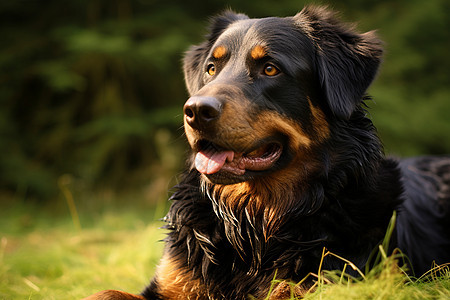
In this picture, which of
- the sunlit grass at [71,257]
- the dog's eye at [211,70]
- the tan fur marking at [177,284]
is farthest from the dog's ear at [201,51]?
the tan fur marking at [177,284]

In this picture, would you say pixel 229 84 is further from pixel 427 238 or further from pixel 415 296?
pixel 427 238

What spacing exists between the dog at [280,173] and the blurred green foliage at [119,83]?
14.6 feet

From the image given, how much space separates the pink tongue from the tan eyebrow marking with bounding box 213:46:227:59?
0.66 m

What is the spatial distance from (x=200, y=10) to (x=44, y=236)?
15.4ft

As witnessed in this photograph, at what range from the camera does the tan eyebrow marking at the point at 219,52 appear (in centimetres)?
266

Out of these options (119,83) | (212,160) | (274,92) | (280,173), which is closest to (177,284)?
(212,160)

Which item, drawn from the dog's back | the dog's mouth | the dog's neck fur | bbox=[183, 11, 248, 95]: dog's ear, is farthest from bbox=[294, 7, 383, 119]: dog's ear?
the dog's back

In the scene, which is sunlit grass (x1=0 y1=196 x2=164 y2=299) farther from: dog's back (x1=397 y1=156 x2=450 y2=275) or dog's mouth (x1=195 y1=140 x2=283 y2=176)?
dog's back (x1=397 y1=156 x2=450 y2=275)

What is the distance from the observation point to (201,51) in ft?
10.4

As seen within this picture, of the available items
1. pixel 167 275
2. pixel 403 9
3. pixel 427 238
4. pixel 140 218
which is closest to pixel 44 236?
pixel 140 218

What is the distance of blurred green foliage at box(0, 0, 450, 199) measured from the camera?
273 inches

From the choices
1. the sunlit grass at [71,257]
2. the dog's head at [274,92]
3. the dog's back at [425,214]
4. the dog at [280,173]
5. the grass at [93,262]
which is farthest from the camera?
the sunlit grass at [71,257]

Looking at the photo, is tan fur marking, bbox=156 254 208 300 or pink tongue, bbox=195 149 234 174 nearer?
pink tongue, bbox=195 149 234 174

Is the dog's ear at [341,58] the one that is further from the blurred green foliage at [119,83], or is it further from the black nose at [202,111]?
the blurred green foliage at [119,83]
